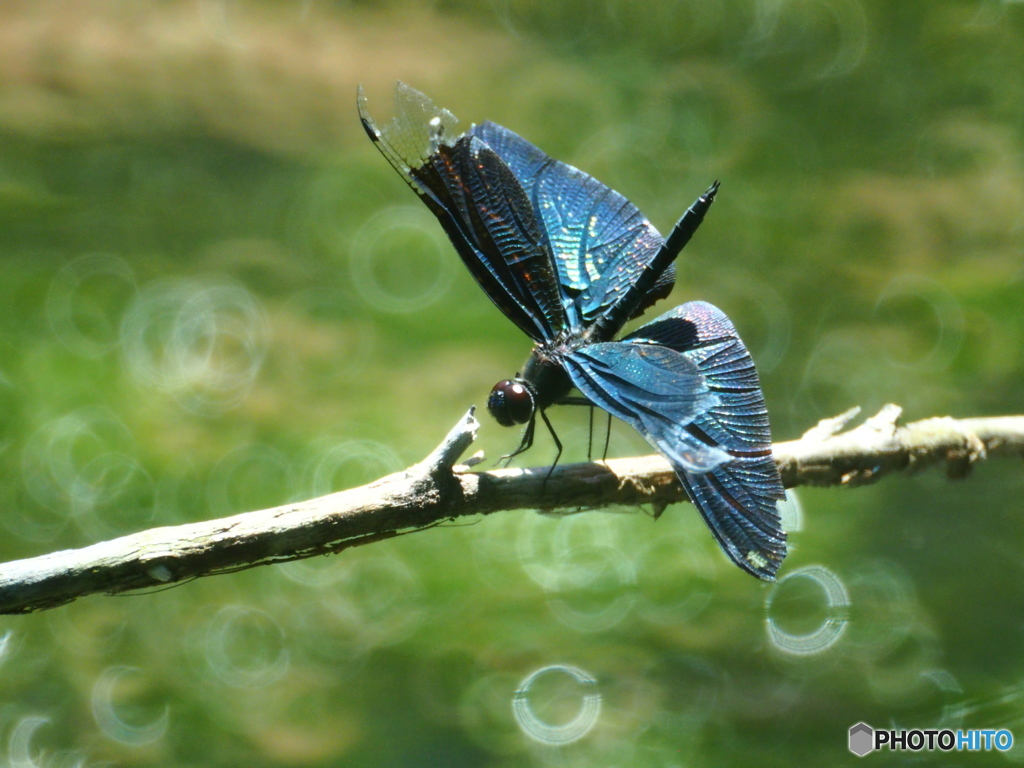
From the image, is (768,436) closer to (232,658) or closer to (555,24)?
(232,658)

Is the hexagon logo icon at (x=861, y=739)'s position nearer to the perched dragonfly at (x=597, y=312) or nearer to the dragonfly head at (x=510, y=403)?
the perched dragonfly at (x=597, y=312)

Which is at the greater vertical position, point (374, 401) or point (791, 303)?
point (791, 303)

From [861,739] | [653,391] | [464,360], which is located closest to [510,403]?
[653,391]

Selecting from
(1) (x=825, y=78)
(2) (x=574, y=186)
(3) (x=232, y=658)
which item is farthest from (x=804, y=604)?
(1) (x=825, y=78)

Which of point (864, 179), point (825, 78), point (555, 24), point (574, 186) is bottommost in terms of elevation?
point (574, 186)

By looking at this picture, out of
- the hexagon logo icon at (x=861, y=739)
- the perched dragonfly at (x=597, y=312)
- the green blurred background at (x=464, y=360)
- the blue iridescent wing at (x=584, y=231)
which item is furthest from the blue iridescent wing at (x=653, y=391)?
the hexagon logo icon at (x=861, y=739)

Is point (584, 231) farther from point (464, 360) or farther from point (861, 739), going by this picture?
point (464, 360)
